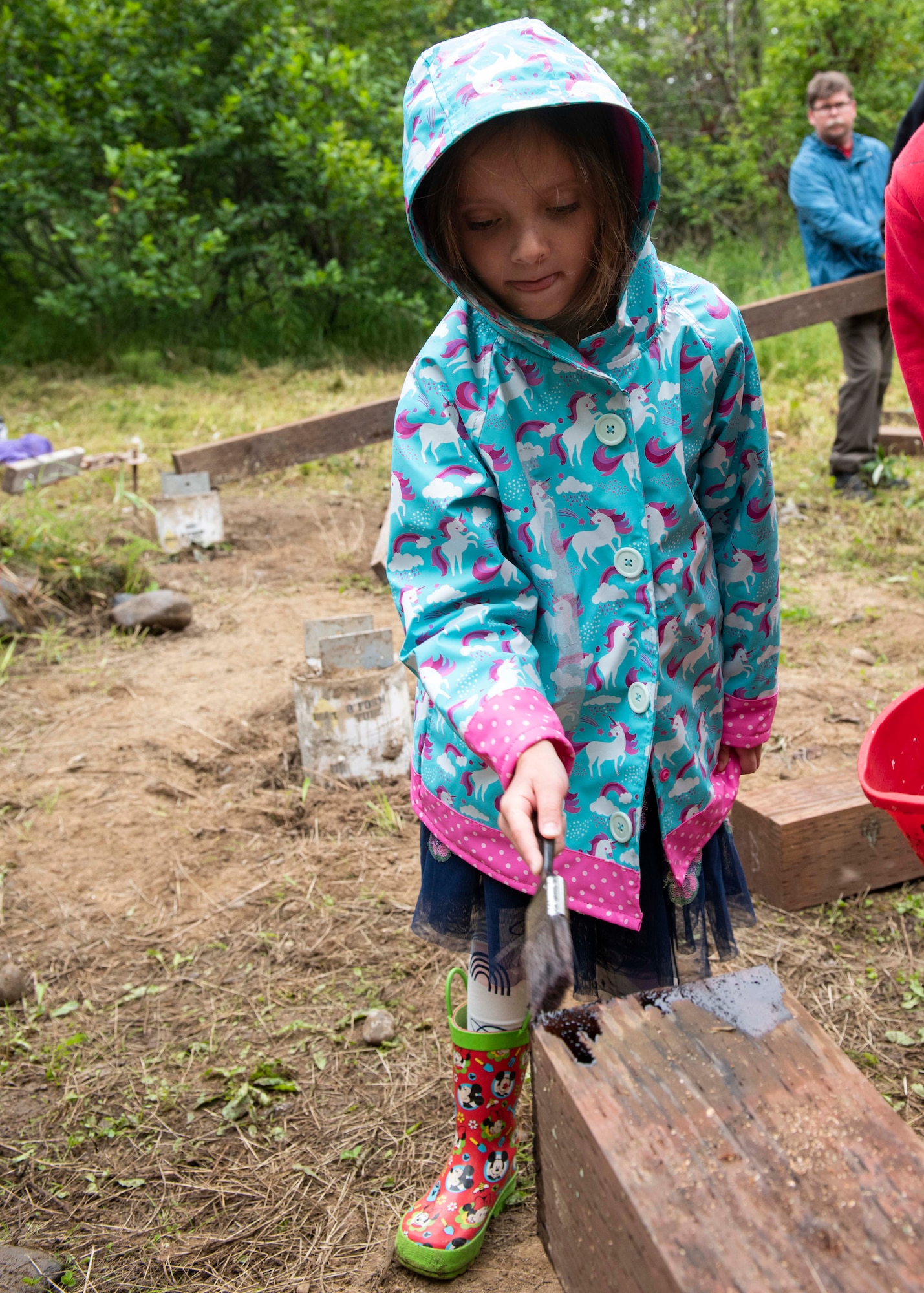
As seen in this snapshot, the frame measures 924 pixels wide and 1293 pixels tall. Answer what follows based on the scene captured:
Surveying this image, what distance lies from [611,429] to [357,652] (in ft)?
6.64

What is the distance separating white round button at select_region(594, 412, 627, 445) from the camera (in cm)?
145

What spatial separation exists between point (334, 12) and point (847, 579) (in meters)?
10.6

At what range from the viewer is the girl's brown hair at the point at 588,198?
4.53 ft

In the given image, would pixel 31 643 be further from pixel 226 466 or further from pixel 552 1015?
pixel 552 1015

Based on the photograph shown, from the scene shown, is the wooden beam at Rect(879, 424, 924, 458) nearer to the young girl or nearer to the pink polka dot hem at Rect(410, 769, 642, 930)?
the young girl

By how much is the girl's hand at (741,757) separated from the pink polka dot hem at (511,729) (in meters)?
0.58

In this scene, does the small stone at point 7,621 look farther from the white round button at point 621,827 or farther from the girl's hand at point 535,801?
the girl's hand at point 535,801

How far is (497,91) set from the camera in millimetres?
1305

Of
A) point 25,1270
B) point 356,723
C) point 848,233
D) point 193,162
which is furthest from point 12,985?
point 193,162

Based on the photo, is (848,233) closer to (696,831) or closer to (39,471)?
(39,471)

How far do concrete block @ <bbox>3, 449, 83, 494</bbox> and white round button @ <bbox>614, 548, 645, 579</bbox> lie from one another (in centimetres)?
Result: 468

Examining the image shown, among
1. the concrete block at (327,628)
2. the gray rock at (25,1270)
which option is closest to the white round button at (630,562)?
the gray rock at (25,1270)

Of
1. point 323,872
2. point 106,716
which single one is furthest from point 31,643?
point 323,872

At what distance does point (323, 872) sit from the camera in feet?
9.61
